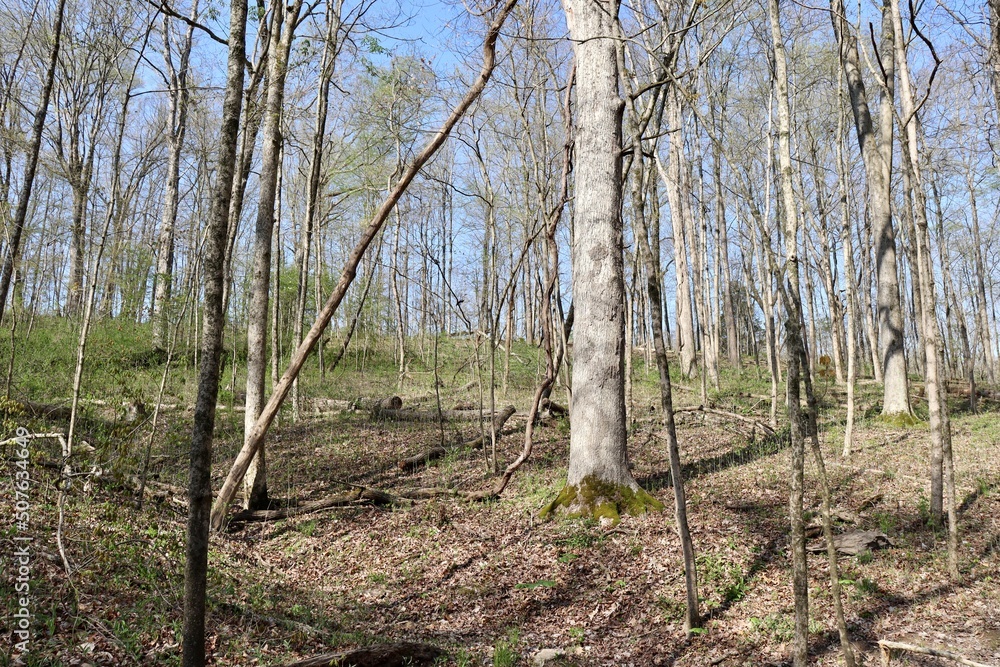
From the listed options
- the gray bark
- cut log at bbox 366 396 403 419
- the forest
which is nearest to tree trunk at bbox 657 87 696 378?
the forest

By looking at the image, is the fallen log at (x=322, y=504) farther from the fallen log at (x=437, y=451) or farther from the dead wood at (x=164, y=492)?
the fallen log at (x=437, y=451)

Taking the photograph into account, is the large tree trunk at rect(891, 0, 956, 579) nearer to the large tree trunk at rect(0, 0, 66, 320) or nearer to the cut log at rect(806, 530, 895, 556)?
the cut log at rect(806, 530, 895, 556)

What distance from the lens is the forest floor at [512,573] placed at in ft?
12.2

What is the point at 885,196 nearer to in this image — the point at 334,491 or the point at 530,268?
the point at 334,491

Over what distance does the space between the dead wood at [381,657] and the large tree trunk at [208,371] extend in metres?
0.92

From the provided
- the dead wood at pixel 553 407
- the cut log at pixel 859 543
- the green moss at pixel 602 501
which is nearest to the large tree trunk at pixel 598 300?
the green moss at pixel 602 501

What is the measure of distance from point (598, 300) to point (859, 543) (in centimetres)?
A: 336

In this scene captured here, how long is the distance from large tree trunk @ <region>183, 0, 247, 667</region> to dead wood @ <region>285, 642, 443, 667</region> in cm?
92

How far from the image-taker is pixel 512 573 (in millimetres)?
5176

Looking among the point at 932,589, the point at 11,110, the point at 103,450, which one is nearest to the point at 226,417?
the point at 103,450

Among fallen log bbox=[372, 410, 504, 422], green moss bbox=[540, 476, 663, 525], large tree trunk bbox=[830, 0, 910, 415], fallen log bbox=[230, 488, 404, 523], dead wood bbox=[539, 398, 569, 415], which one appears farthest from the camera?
fallen log bbox=[372, 410, 504, 422]

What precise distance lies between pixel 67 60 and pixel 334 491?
662 inches

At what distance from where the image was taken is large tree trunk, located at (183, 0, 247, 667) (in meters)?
2.58

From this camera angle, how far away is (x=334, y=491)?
775 cm
